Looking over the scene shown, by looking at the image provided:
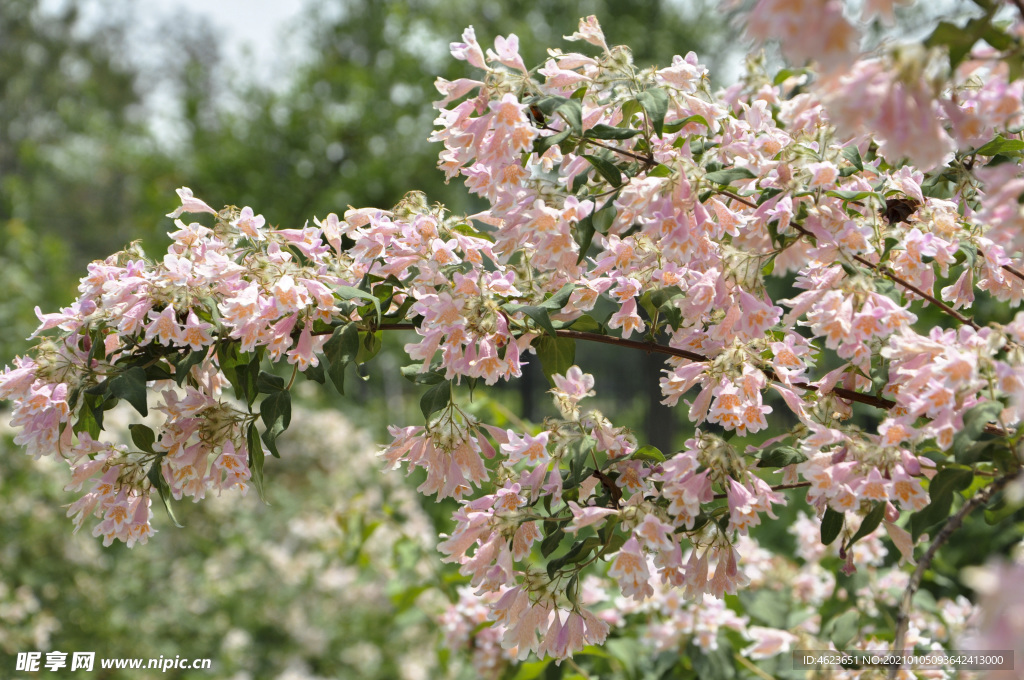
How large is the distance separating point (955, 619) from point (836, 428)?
0.85 meters

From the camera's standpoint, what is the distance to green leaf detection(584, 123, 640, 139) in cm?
91

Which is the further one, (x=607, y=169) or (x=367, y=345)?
(x=367, y=345)

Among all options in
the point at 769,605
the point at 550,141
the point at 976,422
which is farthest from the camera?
the point at 769,605

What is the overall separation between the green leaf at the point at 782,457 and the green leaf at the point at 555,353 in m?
0.28

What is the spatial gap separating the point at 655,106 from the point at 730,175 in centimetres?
14

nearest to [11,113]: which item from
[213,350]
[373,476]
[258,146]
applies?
[258,146]

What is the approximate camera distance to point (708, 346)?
3.21 ft

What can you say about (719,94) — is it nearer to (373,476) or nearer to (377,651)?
(377,651)

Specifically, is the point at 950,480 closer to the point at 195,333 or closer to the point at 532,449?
the point at 532,449

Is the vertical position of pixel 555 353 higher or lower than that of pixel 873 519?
higher

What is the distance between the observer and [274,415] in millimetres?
990

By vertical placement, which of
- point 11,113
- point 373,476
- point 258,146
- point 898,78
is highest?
point 11,113

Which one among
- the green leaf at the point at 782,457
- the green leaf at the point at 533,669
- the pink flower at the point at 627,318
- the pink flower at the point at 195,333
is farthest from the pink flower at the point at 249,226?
the green leaf at the point at 533,669

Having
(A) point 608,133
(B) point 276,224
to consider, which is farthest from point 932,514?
(B) point 276,224
